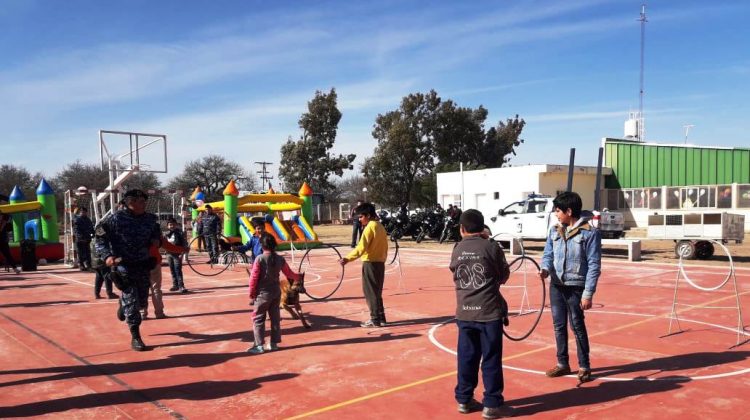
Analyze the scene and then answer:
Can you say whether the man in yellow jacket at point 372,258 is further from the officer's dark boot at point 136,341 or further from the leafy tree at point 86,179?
the leafy tree at point 86,179

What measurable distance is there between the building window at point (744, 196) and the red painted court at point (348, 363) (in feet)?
77.5

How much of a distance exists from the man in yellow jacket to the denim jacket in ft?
10.0

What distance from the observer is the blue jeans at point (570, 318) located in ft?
18.3

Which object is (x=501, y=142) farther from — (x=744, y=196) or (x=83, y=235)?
(x=83, y=235)

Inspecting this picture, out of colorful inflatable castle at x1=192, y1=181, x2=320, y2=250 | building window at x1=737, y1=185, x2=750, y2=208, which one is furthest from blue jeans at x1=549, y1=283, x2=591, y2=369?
building window at x1=737, y1=185, x2=750, y2=208

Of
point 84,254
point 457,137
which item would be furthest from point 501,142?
point 84,254

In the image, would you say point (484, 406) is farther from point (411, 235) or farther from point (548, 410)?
point (411, 235)

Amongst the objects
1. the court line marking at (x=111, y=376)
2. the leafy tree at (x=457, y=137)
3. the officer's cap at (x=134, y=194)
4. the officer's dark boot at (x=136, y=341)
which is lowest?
the court line marking at (x=111, y=376)

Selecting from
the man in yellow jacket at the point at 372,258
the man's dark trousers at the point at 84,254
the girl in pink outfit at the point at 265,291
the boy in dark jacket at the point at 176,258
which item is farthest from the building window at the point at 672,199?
the girl in pink outfit at the point at 265,291

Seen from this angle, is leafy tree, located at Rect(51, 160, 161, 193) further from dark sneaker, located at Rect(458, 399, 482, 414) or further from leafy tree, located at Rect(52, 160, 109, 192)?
dark sneaker, located at Rect(458, 399, 482, 414)

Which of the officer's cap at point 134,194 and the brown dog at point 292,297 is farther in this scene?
the brown dog at point 292,297

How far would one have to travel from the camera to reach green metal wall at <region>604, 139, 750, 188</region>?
103 feet

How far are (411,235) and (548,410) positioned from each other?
77.7ft

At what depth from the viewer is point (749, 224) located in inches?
1210
